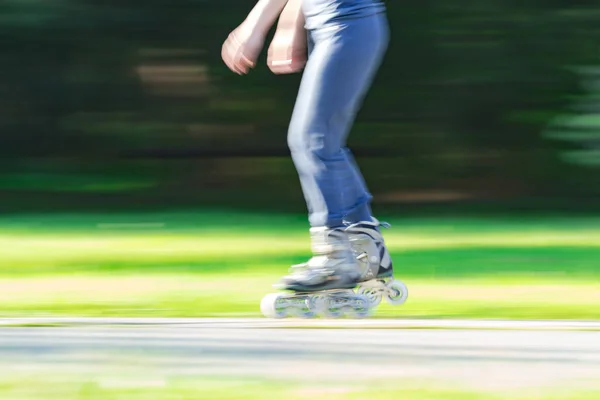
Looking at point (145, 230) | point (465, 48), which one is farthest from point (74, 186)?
point (465, 48)

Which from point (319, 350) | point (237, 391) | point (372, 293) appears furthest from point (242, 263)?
point (237, 391)

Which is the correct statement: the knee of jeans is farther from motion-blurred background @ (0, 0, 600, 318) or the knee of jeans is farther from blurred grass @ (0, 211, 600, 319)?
motion-blurred background @ (0, 0, 600, 318)

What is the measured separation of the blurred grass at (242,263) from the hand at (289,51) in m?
0.91

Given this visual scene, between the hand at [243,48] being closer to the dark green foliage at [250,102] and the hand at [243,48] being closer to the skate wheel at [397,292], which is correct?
the skate wheel at [397,292]

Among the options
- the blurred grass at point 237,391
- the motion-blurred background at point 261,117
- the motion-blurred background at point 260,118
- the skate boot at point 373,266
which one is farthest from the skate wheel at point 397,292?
the motion-blurred background at point 261,117

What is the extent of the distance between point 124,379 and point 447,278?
3.19 metres

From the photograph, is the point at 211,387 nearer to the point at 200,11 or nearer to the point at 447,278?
the point at 447,278

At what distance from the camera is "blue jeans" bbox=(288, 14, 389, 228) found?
448 centimetres

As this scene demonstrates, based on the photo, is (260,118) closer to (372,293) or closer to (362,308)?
(372,293)

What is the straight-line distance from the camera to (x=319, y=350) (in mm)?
3652

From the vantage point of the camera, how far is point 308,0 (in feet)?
14.9

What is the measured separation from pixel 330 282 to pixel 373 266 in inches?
7.5

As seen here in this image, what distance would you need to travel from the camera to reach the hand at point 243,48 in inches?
183

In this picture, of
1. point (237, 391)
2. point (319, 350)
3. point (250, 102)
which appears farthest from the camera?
point (250, 102)
